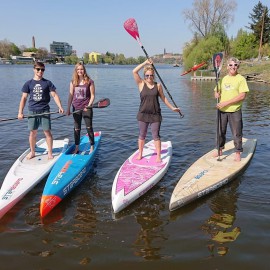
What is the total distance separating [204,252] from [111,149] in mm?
4892

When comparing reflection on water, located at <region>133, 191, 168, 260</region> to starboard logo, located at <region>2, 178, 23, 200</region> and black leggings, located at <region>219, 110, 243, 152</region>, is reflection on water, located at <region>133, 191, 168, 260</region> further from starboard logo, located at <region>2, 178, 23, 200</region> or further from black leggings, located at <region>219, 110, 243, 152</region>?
black leggings, located at <region>219, 110, 243, 152</region>

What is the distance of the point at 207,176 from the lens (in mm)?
5754

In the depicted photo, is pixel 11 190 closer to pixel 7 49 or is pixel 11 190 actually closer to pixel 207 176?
pixel 207 176

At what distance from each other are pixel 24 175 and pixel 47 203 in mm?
1232

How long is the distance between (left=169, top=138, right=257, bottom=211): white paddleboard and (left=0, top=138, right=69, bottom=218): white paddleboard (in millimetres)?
2589

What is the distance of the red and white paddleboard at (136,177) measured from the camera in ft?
16.1

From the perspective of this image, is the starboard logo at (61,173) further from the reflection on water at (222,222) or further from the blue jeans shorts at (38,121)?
the reflection on water at (222,222)

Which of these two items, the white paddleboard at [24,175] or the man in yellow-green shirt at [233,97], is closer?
the white paddleboard at [24,175]

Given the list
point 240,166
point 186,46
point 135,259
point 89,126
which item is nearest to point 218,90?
point 240,166

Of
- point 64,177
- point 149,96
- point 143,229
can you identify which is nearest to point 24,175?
point 64,177

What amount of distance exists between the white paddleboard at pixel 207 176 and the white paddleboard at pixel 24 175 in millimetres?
2589

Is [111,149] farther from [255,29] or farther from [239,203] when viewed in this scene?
[255,29]

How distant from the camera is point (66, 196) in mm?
5398

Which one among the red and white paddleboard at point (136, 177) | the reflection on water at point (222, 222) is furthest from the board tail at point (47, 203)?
the reflection on water at point (222, 222)
